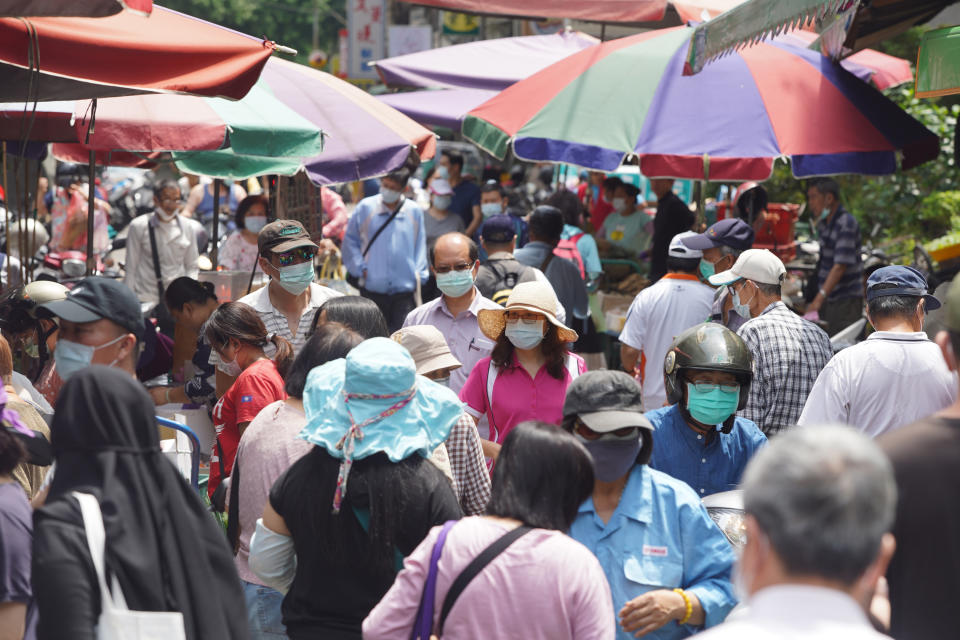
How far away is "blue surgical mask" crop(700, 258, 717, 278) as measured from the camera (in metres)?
7.11

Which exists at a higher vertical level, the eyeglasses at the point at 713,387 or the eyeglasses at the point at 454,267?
the eyeglasses at the point at 454,267

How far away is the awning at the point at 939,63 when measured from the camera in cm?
563

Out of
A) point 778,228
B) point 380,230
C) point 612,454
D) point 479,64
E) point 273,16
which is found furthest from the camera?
point 273,16

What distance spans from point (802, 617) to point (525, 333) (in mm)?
3491

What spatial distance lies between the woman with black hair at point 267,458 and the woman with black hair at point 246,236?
591 cm

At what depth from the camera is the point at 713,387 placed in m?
4.20

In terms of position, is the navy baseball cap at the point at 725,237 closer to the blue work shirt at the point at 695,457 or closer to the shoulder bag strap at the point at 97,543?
the blue work shirt at the point at 695,457

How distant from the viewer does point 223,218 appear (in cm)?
1753

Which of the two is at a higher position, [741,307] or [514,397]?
[741,307]

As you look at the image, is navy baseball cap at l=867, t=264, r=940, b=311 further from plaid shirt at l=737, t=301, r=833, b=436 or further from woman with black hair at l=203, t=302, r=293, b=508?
woman with black hair at l=203, t=302, r=293, b=508

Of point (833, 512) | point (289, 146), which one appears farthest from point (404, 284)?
point (833, 512)

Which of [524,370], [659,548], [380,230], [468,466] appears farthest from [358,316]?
[380,230]

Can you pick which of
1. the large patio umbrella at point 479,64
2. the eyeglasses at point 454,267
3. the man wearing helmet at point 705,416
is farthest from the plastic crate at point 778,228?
the man wearing helmet at point 705,416

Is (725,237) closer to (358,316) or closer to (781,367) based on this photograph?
(781,367)
